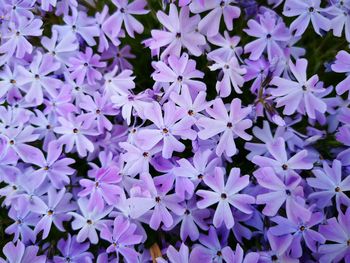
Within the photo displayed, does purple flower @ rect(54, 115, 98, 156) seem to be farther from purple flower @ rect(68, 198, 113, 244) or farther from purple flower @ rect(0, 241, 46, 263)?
purple flower @ rect(0, 241, 46, 263)

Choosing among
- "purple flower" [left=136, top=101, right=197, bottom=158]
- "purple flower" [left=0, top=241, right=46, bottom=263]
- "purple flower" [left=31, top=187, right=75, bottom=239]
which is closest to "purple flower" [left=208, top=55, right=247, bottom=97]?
"purple flower" [left=136, top=101, right=197, bottom=158]

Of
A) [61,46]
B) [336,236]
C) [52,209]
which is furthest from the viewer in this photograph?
[61,46]

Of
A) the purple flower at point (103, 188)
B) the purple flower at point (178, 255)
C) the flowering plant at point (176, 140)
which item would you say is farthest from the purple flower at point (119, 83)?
the purple flower at point (178, 255)

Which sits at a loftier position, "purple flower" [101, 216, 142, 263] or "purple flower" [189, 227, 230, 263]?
Answer: "purple flower" [101, 216, 142, 263]

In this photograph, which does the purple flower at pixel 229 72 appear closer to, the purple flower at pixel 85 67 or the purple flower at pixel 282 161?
the purple flower at pixel 282 161

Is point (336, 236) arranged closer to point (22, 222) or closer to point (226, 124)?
point (226, 124)

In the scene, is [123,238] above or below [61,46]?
below

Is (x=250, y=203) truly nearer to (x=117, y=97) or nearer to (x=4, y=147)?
(x=117, y=97)

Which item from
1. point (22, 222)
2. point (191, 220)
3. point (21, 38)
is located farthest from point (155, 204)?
point (21, 38)
